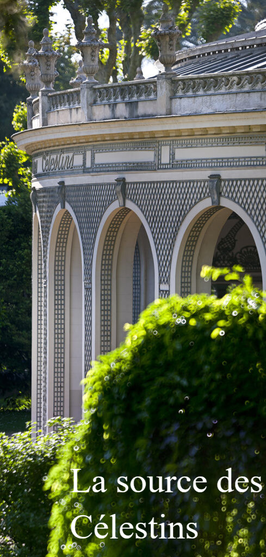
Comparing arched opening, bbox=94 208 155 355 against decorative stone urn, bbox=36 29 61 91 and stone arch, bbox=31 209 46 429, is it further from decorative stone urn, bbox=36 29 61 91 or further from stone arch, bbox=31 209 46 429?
decorative stone urn, bbox=36 29 61 91

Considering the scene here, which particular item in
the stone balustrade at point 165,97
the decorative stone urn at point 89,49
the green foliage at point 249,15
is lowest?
the stone balustrade at point 165,97

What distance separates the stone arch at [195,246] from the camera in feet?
68.6

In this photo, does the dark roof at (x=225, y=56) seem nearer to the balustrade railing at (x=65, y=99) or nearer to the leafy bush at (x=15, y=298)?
the balustrade railing at (x=65, y=99)

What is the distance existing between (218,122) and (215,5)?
23.4m

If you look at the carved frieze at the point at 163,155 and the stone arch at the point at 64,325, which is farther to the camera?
the stone arch at the point at 64,325

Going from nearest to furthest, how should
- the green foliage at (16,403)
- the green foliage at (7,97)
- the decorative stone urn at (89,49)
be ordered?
the decorative stone urn at (89,49) → the green foliage at (16,403) → the green foliage at (7,97)

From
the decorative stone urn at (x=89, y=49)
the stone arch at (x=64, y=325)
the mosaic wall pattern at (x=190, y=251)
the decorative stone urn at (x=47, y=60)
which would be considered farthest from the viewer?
the stone arch at (x=64, y=325)

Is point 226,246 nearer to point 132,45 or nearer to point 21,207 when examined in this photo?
point 21,207

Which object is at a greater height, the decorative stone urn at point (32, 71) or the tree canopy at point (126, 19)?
the tree canopy at point (126, 19)

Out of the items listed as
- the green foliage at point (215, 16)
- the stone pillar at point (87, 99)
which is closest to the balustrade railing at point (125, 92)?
the stone pillar at point (87, 99)

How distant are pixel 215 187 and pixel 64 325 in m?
7.86

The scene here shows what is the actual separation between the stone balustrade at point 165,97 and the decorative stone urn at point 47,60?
140 cm

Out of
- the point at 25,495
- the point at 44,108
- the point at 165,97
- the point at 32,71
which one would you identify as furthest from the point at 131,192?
the point at 25,495

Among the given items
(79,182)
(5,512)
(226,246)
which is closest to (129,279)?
(79,182)
